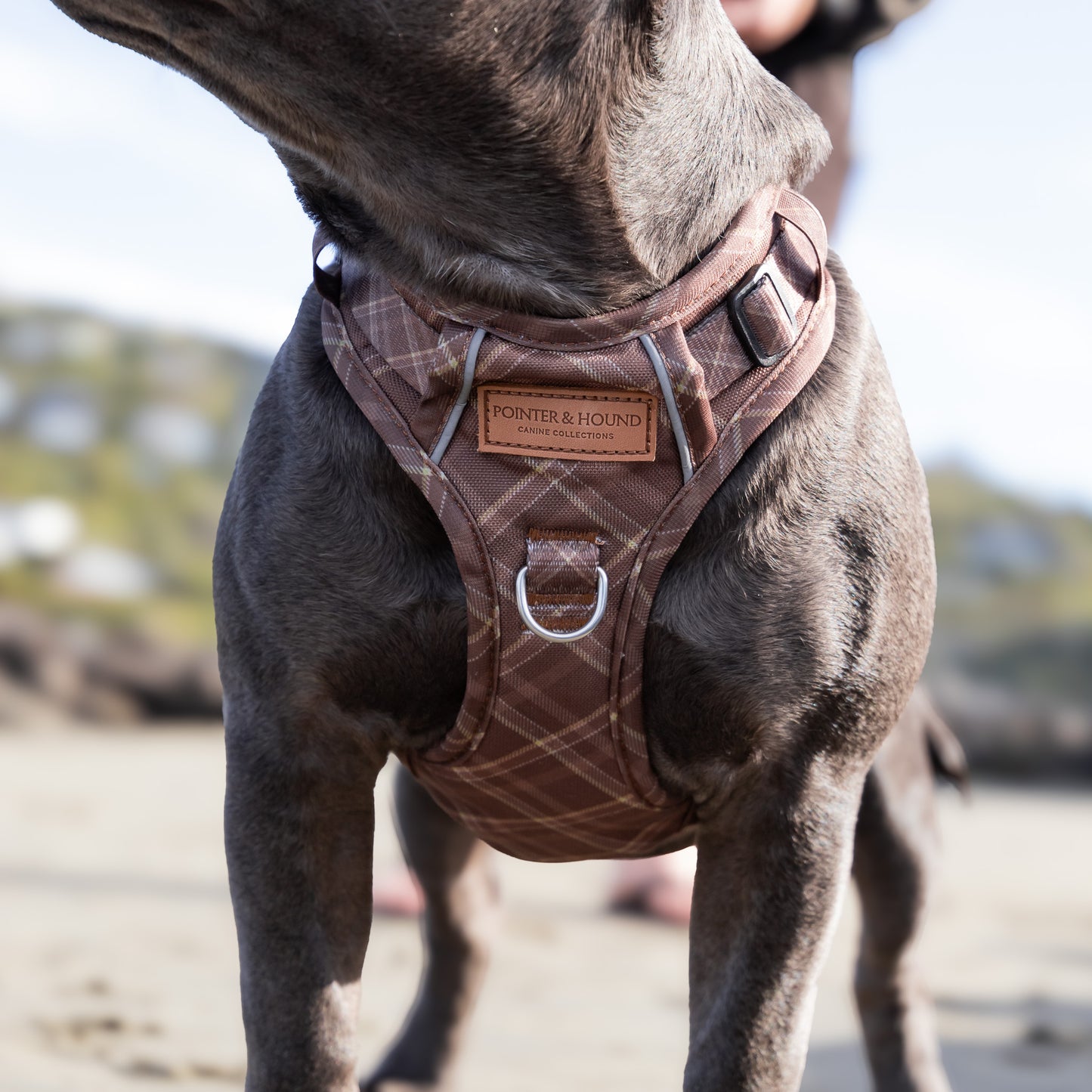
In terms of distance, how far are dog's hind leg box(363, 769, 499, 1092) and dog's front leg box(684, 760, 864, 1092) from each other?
104cm

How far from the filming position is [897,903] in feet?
8.86

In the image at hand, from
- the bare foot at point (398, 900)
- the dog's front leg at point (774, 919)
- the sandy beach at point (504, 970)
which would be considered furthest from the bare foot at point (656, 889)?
the dog's front leg at point (774, 919)

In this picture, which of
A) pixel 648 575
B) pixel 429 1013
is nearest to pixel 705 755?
pixel 648 575

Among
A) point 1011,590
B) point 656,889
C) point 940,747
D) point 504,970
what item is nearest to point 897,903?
point 940,747

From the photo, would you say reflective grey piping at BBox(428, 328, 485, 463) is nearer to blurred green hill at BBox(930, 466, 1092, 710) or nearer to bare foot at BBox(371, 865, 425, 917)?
bare foot at BBox(371, 865, 425, 917)

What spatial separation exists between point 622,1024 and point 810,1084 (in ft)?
1.95

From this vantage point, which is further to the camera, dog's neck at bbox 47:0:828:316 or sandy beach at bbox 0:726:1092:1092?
sandy beach at bbox 0:726:1092:1092

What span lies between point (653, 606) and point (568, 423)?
25 cm

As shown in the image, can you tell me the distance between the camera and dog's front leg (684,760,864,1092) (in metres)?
1.85

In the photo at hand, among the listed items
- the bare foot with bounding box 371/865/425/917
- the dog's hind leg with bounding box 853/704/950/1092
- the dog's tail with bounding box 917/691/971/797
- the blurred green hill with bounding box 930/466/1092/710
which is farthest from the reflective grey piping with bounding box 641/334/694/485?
the blurred green hill with bounding box 930/466/1092/710

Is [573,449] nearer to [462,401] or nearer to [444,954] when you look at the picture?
[462,401]

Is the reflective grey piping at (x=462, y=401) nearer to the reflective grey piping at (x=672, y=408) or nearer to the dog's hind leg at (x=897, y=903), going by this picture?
the reflective grey piping at (x=672, y=408)

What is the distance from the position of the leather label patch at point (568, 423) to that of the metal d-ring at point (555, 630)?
149mm

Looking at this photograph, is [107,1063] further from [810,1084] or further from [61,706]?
[61,706]
